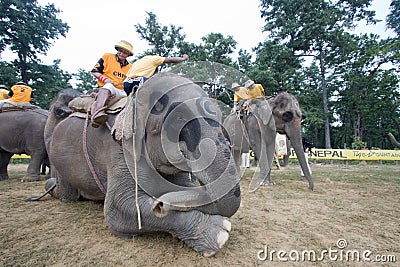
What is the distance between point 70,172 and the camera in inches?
124

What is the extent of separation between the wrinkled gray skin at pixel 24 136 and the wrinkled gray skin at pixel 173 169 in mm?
4659

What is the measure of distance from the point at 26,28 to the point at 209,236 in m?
23.4

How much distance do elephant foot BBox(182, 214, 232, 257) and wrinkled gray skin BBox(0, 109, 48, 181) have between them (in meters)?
5.48

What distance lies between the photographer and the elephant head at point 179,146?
Answer: 1821 millimetres

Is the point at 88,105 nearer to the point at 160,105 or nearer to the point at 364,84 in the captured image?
the point at 160,105

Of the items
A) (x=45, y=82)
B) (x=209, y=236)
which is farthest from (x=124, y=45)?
(x=45, y=82)

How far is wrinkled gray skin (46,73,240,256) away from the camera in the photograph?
1.85 m

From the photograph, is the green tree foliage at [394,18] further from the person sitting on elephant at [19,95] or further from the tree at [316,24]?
the person sitting on elephant at [19,95]

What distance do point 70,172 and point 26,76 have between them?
2045 centimetres

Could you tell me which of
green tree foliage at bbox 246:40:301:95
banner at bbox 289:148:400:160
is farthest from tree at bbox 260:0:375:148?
banner at bbox 289:148:400:160

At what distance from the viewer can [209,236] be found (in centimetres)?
191

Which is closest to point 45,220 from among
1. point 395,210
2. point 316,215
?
point 316,215

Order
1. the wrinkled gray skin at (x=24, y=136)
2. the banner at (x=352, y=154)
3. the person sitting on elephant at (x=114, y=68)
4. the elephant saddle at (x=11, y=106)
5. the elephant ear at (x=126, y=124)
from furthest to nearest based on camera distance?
the banner at (x=352, y=154)
the elephant saddle at (x=11, y=106)
the wrinkled gray skin at (x=24, y=136)
the person sitting on elephant at (x=114, y=68)
the elephant ear at (x=126, y=124)

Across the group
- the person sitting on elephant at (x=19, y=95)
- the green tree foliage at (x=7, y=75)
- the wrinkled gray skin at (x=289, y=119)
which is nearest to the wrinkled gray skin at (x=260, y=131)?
the wrinkled gray skin at (x=289, y=119)
